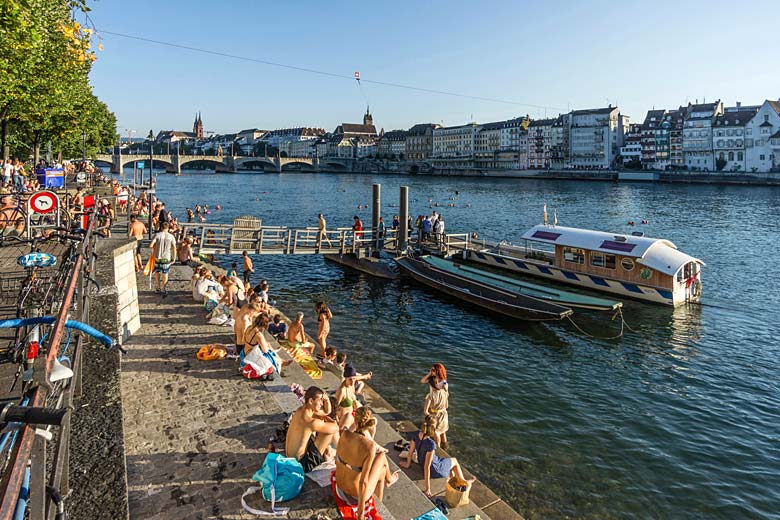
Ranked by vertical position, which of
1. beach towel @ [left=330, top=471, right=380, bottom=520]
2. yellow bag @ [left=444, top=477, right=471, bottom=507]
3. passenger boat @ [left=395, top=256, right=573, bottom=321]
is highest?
beach towel @ [left=330, top=471, right=380, bottom=520]

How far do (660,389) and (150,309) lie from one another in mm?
14154

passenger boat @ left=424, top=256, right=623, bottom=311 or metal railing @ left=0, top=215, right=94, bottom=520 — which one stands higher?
metal railing @ left=0, top=215, right=94, bottom=520

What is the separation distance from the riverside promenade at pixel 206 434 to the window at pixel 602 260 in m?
17.1

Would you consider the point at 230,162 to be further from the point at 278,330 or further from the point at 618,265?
the point at 278,330

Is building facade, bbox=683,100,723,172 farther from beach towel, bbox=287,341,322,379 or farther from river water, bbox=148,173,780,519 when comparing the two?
beach towel, bbox=287,341,322,379

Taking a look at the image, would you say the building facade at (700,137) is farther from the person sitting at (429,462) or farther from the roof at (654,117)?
the person sitting at (429,462)

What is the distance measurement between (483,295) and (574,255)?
711 cm

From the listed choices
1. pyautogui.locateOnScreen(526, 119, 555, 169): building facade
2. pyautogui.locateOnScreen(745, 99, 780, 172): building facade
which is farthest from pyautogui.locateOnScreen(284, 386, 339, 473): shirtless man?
pyautogui.locateOnScreen(526, 119, 555, 169): building facade

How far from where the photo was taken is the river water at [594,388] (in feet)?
35.0

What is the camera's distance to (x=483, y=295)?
23.5 m

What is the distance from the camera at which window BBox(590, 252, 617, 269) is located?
26188 mm

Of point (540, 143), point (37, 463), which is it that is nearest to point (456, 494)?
point (37, 463)

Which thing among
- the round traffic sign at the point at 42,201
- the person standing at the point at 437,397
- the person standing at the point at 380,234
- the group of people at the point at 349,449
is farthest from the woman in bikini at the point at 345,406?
the person standing at the point at 380,234

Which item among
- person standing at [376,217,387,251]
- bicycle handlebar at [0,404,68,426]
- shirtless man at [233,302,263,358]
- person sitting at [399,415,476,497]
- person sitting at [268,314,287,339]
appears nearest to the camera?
bicycle handlebar at [0,404,68,426]
